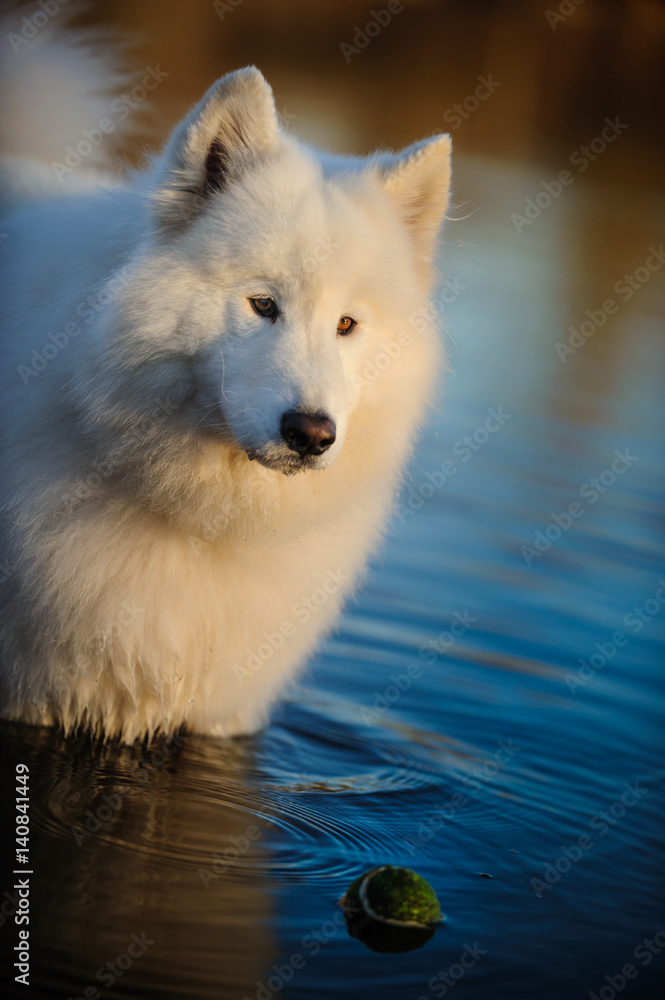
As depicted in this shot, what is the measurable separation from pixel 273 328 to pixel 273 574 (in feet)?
3.20

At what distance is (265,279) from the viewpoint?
3309mm

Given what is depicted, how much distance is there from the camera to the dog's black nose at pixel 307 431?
10.3 ft

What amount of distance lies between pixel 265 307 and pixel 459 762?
2075mm

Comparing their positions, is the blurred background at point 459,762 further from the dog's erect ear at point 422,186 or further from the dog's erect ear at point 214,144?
the dog's erect ear at point 214,144

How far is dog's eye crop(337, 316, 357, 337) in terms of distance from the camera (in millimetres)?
3469

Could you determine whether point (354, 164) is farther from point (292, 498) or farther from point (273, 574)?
point (273, 574)

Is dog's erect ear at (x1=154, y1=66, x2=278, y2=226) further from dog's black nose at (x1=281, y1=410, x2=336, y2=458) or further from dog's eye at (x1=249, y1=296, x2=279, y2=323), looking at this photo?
dog's black nose at (x1=281, y1=410, x2=336, y2=458)

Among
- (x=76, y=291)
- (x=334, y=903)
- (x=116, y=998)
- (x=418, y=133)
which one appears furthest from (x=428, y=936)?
(x=418, y=133)

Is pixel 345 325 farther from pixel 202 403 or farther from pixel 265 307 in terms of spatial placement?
pixel 202 403

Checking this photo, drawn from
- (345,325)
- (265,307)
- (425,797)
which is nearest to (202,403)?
(265,307)

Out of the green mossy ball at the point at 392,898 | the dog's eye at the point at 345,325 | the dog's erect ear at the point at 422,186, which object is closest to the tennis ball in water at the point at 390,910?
the green mossy ball at the point at 392,898

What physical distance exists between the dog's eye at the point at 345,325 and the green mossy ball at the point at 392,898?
163 centimetres

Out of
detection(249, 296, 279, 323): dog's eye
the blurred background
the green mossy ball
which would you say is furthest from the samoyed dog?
the green mossy ball

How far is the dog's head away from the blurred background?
0.73 metres
